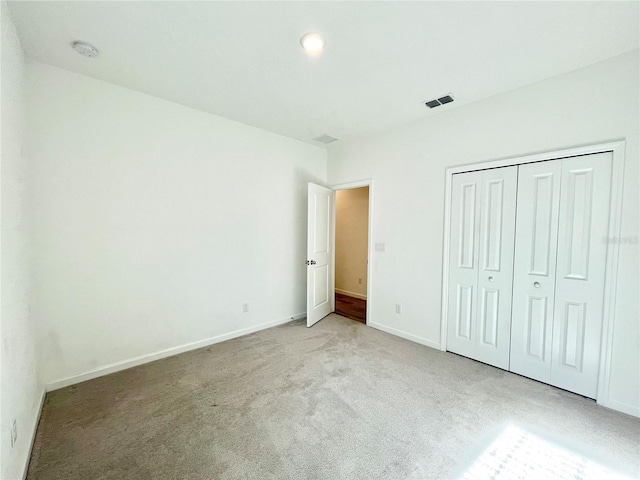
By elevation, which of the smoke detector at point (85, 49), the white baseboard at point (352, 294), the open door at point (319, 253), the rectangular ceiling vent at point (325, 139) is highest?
the smoke detector at point (85, 49)

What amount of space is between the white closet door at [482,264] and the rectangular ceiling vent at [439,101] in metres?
0.78

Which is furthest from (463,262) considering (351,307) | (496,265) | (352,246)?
(352,246)

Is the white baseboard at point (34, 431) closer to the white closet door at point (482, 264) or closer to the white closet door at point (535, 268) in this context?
the white closet door at point (482, 264)

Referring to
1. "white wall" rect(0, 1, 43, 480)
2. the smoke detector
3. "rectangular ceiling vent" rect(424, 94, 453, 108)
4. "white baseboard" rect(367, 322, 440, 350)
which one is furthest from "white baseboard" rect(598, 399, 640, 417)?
the smoke detector

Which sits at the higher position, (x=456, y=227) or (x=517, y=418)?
(x=456, y=227)

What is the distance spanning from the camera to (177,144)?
2875 mm

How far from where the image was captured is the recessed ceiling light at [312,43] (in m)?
1.83

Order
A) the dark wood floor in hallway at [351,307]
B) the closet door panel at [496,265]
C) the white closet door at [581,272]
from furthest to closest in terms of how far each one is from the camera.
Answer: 1. the dark wood floor in hallway at [351,307]
2. the closet door panel at [496,265]
3. the white closet door at [581,272]

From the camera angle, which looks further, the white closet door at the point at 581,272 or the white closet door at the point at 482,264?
the white closet door at the point at 482,264

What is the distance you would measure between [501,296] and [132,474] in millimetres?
3194

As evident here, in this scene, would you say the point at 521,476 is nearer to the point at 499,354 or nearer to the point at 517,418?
the point at 517,418

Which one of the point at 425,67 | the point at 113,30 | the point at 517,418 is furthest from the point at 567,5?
the point at 113,30

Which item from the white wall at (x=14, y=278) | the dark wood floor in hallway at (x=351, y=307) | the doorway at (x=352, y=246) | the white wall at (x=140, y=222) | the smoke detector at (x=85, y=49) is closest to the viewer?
the white wall at (x=14, y=278)

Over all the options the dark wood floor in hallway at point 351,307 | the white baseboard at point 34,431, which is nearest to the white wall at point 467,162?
the dark wood floor in hallway at point 351,307
